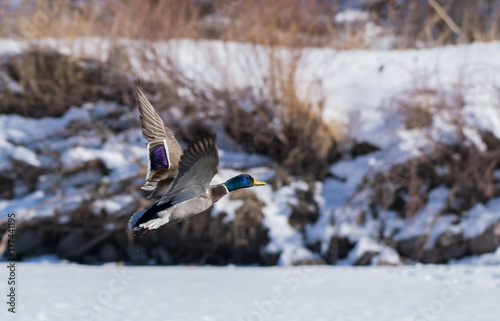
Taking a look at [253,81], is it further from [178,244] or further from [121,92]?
[178,244]

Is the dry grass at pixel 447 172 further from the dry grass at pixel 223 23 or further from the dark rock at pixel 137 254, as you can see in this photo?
the dark rock at pixel 137 254

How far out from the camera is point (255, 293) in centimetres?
432

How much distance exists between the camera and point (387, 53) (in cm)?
742

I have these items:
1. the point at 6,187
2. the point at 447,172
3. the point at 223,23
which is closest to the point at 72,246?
the point at 6,187

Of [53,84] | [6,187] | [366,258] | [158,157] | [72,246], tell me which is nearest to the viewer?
[158,157]

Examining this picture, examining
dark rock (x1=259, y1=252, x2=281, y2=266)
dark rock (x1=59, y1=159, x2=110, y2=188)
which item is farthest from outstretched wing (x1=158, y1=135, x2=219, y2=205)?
dark rock (x1=59, y1=159, x2=110, y2=188)

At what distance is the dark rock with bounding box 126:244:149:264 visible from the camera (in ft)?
18.5

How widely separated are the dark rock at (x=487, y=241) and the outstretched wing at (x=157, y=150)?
4.19m

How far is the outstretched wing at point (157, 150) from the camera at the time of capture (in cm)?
187

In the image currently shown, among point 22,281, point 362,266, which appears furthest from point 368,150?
point 22,281

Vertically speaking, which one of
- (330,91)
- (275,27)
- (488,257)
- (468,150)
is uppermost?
(275,27)

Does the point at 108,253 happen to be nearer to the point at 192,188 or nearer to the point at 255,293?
the point at 255,293

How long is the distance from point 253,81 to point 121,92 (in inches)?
57.2

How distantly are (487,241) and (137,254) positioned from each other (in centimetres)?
302
